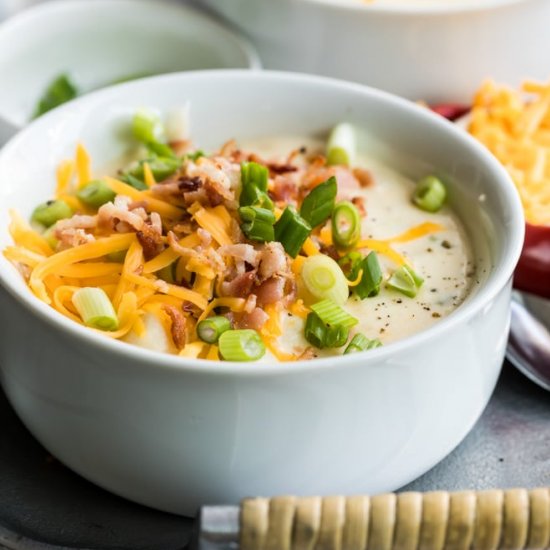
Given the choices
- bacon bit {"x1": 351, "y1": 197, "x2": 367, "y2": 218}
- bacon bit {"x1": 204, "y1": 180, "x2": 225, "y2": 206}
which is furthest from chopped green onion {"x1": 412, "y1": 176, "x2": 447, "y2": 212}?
bacon bit {"x1": 204, "y1": 180, "x2": 225, "y2": 206}

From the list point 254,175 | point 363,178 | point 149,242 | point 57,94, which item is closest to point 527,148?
point 363,178

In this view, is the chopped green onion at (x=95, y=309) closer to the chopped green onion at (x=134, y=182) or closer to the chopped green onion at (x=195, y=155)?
the chopped green onion at (x=134, y=182)

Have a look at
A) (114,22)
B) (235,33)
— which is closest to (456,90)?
(235,33)

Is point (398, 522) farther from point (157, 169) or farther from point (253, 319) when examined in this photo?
point (157, 169)

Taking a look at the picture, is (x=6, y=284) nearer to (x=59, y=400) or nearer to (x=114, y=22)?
(x=59, y=400)

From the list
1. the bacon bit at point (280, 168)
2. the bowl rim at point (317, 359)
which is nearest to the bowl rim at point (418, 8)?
the bowl rim at point (317, 359)

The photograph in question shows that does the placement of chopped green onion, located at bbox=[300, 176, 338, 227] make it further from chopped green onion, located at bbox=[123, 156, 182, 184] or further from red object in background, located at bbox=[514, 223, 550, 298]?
red object in background, located at bbox=[514, 223, 550, 298]
